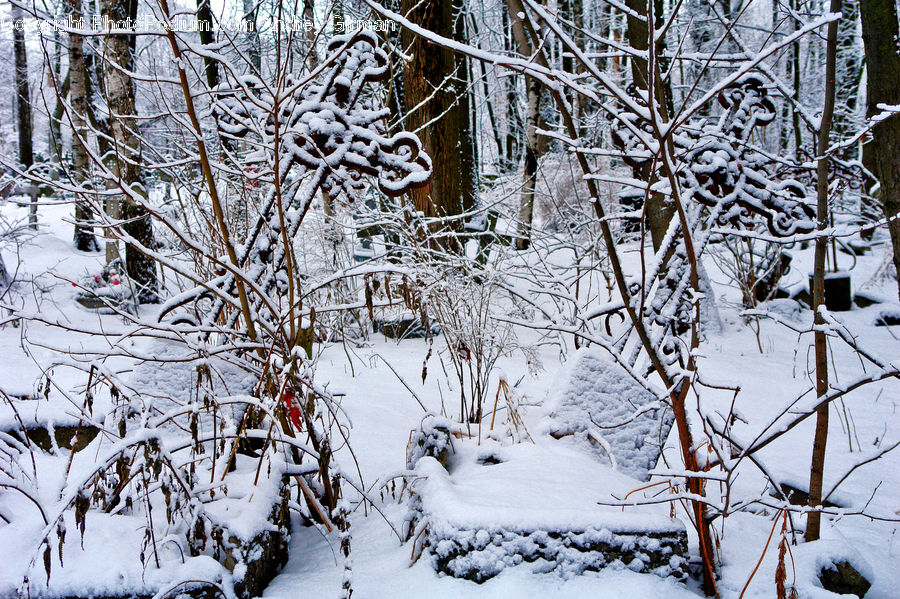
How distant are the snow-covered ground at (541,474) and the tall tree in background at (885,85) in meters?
1.02

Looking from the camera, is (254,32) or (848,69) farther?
(848,69)

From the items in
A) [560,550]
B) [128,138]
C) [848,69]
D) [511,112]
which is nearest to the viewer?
[560,550]

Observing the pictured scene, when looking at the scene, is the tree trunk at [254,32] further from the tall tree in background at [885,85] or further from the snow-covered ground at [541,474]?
the tall tree in background at [885,85]

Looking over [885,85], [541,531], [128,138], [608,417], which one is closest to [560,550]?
[541,531]

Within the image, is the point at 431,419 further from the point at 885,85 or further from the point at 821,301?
the point at 885,85

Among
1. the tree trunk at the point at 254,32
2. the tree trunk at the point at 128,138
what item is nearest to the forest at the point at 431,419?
the tree trunk at the point at 254,32

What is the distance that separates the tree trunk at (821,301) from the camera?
6.05 feet

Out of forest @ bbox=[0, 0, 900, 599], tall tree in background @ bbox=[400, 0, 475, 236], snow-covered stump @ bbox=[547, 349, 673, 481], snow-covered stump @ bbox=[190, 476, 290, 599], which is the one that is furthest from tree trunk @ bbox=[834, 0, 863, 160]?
snow-covered stump @ bbox=[190, 476, 290, 599]

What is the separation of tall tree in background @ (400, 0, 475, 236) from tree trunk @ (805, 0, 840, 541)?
341cm

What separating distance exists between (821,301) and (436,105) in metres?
4.17

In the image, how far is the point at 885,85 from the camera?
365cm

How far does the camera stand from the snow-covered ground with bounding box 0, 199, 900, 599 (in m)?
1.71

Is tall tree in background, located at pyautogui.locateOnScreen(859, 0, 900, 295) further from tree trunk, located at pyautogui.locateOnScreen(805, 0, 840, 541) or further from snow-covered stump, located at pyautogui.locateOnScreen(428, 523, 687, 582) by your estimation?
snow-covered stump, located at pyautogui.locateOnScreen(428, 523, 687, 582)

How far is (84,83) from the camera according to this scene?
9.72 metres
